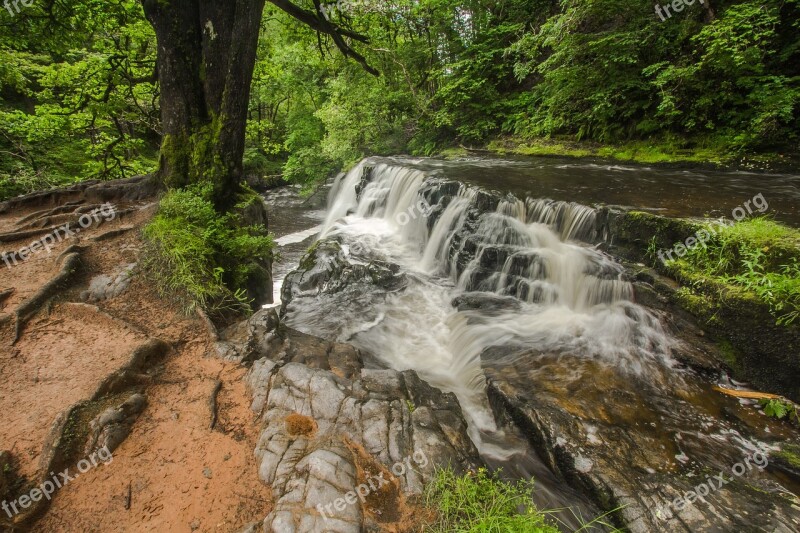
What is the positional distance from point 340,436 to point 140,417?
1.69m

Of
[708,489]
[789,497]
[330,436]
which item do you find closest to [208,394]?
[330,436]

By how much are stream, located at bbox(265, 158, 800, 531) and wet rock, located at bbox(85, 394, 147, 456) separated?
2968 millimetres

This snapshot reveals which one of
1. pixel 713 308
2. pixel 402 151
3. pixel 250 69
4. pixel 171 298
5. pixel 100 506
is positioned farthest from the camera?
pixel 402 151

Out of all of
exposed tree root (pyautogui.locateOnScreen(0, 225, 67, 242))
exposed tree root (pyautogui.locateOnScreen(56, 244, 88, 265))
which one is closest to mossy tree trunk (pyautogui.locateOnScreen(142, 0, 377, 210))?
exposed tree root (pyautogui.locateOnScreen(56, 244, 88, 265))

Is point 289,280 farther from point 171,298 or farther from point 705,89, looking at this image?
point 705,89

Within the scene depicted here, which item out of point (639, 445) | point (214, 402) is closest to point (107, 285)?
point (214, 402)

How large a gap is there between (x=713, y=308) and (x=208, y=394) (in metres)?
6.11

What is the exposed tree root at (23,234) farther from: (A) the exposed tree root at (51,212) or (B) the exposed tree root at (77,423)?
(B) the exposed tree root at (77,423)

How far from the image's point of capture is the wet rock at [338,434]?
7.51ft

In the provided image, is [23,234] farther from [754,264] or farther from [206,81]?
[754,264]

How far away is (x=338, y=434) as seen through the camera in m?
2.83

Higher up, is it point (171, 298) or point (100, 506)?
point (171, 298)

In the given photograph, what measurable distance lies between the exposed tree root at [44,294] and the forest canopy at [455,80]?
3.60 meters

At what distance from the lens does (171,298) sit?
418cm
